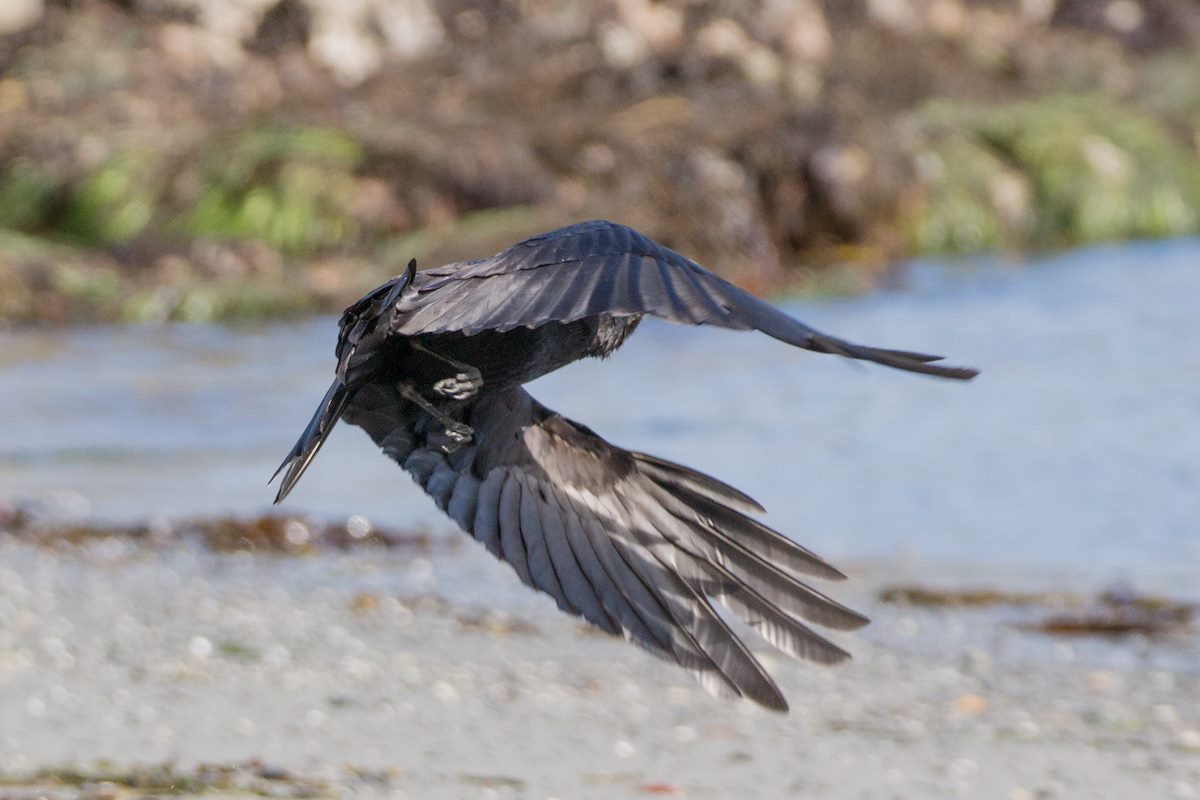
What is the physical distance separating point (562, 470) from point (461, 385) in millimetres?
324

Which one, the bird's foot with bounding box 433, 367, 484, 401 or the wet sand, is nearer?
the bird's foot with bounding box 433, 367, 484, 401

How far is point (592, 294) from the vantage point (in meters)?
3.40

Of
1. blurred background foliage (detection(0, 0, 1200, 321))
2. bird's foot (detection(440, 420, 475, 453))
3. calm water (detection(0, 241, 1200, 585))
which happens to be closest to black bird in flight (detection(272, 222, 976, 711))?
bird's foot (detection(440, 420, 475, 453))

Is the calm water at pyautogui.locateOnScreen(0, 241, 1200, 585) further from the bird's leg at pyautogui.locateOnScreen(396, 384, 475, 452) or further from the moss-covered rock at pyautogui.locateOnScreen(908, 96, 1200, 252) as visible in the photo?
the bird's leg at pyautogui.locateOnScreen(396, 384, 475, 452)

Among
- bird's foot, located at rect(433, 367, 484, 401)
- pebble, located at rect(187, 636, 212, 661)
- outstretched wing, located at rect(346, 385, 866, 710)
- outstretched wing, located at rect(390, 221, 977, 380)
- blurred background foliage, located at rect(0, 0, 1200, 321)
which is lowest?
pebble, located at rect(187, 636, 212, 661)

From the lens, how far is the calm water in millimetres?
8383

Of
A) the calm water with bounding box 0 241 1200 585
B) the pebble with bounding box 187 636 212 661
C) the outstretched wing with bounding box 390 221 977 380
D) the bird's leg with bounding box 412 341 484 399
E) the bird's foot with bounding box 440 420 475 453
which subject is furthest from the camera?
the calm water with bounding box 0 241 1200 585

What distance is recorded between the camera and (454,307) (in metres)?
3.65

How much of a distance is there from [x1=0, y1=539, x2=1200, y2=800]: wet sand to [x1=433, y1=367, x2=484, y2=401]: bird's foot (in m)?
1.09

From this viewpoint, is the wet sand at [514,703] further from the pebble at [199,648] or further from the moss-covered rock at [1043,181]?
the moss-covered rock at [1043,181]

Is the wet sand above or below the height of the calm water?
below

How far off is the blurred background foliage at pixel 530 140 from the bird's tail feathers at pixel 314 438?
33.2ft

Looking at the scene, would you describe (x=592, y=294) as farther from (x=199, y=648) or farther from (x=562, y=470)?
(x=199, y=648)

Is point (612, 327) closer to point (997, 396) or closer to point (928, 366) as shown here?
point (928, 366)
